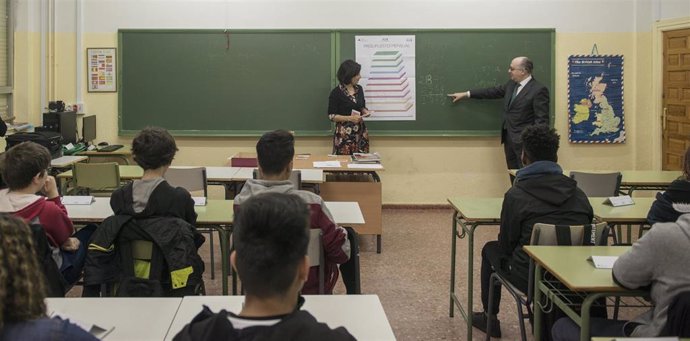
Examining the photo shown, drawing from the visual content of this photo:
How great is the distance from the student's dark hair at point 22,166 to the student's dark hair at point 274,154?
0.95 meters

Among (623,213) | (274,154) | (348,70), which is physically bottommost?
(623,213)

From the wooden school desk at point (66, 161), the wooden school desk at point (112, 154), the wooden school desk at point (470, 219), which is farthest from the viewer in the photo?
the wooden school desk at point (112, 154)

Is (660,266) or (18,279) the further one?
(660,266)

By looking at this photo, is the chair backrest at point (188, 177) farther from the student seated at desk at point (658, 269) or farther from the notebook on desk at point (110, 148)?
the student seated at desk at point (658, 269)

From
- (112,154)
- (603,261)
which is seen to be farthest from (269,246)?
(112,154)

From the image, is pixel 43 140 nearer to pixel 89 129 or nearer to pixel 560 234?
pixel 89 129

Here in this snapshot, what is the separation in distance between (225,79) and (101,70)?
1.36m

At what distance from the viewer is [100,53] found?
7.25 metres

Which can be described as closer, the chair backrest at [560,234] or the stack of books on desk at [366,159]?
the chair backrest at [560,234]

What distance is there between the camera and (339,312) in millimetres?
2082

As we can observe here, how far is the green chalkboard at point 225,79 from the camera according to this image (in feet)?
23.7

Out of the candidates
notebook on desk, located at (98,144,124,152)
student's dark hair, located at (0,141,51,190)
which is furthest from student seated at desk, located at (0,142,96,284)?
notebook on desk, located at (98,144,124,152)

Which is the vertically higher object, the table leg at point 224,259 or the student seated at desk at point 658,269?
the student seated at desk at point 658,269

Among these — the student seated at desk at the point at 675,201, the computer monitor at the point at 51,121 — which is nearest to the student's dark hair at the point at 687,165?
the student seated at desk at the point at 675,201
